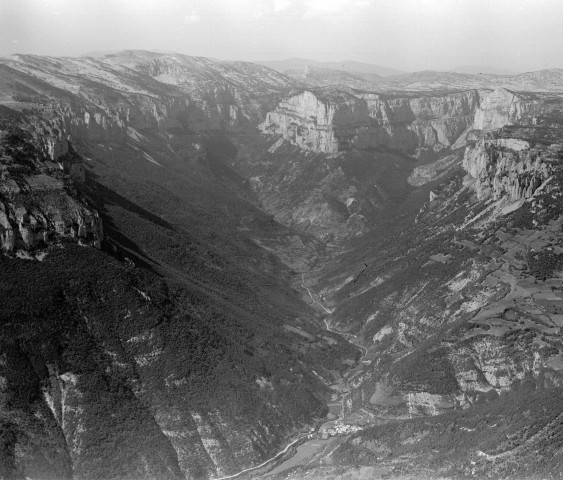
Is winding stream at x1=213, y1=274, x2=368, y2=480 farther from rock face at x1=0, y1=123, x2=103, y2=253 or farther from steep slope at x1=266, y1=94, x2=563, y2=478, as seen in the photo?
rock face at x1=0, y1=123, x2=103, y2=253

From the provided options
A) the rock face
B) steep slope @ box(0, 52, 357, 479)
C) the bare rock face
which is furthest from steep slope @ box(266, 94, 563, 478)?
the rock face

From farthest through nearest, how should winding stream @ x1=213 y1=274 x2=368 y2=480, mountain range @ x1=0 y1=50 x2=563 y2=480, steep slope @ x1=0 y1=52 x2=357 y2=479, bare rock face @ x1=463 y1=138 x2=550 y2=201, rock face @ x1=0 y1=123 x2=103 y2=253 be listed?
bare rock face @ x1=463 y1=138 x2=550 y2=201
rock face @ x1=0 y1=123 x2=103 y2=253
winding stream @ x1=213 y1=274 x2=368 y2=480
steep slope @ x1=0 y1=52 x2=357 y2=479
mountain range @ x1=0 y1=50 x2=563 y2=480

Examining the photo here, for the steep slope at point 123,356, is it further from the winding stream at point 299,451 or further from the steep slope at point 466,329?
the steep slope at point 466,329

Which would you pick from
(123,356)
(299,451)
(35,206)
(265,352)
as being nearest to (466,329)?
(265,352)

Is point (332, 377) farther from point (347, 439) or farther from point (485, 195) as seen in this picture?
point (485, 195)

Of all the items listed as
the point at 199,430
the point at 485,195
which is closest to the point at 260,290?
the point at 485,195

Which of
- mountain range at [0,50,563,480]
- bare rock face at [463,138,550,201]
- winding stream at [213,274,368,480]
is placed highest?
bare rock face at [463,138,550,201]

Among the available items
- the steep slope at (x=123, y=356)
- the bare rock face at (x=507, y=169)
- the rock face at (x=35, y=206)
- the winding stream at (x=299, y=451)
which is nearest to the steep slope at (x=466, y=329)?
the bare rock face at (x=507, y=169)

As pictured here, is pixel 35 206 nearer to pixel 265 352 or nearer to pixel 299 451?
pixel 265 352

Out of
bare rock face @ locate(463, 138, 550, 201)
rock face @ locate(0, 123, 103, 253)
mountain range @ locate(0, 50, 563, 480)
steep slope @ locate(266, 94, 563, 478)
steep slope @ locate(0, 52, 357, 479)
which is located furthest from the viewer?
bare rock face @ locate(463, 138, 550, 201)
